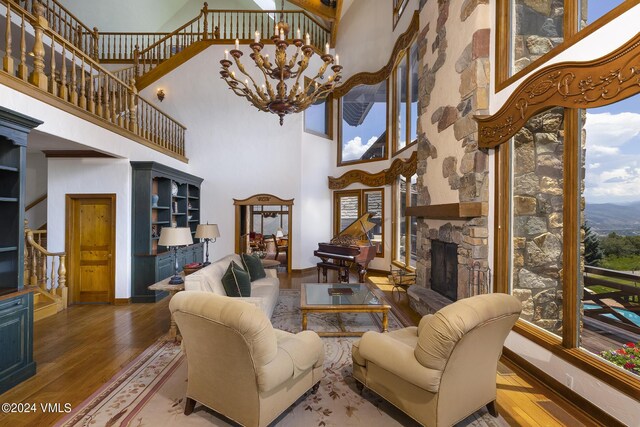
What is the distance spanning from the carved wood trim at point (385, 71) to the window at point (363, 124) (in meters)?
0.15

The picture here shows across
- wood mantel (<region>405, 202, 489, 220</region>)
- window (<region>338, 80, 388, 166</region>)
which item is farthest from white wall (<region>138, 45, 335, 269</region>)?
wood mantel (<region>405, 202, 489, 220</region>)

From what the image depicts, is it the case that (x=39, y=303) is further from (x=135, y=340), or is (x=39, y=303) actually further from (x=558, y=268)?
(x=558, y=268)

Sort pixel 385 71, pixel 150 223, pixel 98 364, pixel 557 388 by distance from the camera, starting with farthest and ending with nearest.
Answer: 1. pixel 385 71
2. pixel 150 223
3. pixel 98 364
4. pixel 557 388

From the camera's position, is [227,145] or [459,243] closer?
[459,243]

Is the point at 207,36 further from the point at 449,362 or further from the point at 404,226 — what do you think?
the point at 449,362

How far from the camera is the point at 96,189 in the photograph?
5012 millimetres

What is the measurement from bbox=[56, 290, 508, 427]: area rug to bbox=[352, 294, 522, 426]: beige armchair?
0.20m

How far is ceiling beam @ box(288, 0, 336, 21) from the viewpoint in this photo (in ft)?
22.5

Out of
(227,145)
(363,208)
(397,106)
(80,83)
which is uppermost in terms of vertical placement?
(397,106)

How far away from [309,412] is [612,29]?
3.49 m

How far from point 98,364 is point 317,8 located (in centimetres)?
777

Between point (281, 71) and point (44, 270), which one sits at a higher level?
point (281, 71)

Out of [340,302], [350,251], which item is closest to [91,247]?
[340,302]

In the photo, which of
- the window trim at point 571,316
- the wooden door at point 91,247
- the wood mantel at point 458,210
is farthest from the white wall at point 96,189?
the window trim at point 571,316
